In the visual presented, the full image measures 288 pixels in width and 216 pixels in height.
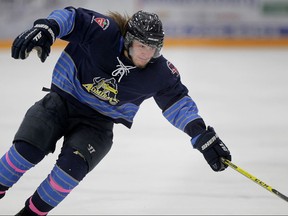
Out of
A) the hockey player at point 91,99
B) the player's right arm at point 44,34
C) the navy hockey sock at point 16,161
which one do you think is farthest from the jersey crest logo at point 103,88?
the navy hockey sock at point 16,161

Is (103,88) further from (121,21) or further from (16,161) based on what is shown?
(16,161)

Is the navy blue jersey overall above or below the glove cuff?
below

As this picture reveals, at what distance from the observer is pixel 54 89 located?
3873 mm

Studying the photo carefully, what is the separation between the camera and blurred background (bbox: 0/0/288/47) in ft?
34.1

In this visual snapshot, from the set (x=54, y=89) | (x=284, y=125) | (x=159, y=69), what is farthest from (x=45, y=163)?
(x=284, y=125)

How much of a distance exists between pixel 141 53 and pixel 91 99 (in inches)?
17.6

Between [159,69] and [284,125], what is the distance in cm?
309

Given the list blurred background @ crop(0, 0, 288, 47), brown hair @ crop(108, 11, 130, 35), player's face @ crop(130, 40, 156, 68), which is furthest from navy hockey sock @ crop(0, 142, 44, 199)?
blurred background @ crop(0, 0, 288, 47)

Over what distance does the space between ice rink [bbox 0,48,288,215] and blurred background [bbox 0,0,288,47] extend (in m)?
1.33

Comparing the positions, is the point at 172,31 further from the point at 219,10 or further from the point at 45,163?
the point at 45,163

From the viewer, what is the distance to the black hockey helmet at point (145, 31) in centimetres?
349

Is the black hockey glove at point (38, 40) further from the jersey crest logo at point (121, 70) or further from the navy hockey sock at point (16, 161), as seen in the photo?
the navy hockey sock at point (16, 161)

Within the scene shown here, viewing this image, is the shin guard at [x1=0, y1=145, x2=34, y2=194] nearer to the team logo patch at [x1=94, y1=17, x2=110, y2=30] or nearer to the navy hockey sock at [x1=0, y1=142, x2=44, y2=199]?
the navy hockey sock at [x1=0, y1=142, x2=44, y2=199]

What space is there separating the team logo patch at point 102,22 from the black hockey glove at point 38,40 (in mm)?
302
